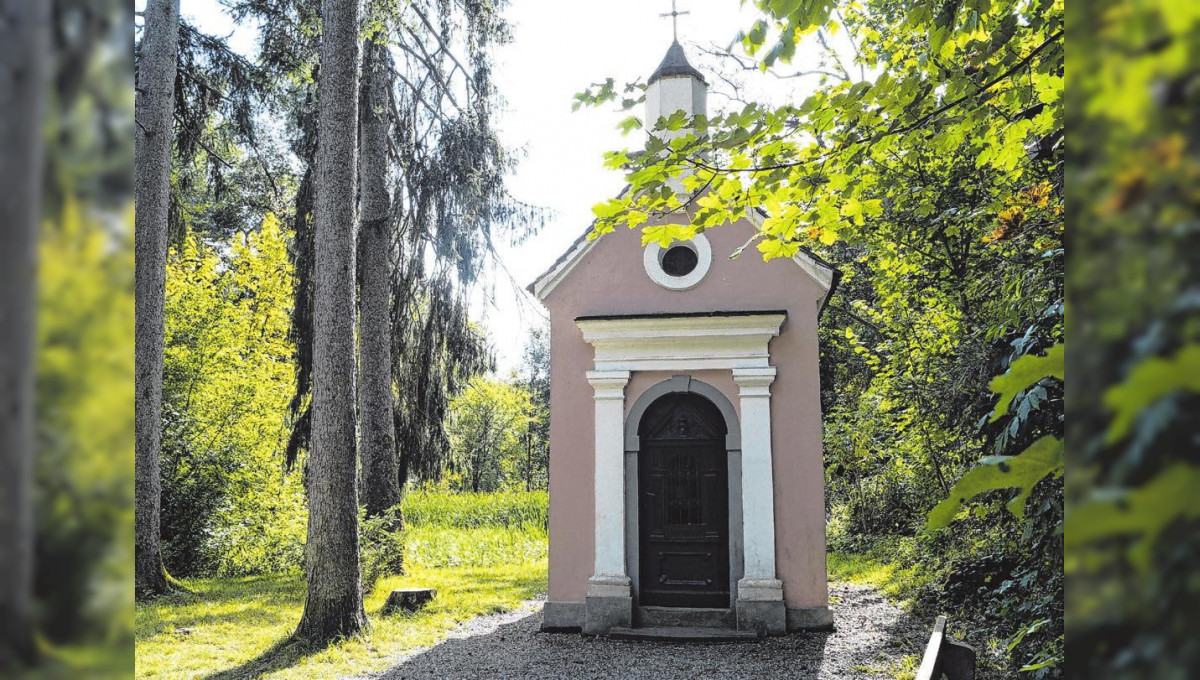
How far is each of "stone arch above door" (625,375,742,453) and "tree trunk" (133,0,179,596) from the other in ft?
18.3

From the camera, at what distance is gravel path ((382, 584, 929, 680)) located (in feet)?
22.0

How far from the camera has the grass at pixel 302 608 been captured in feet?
22.4

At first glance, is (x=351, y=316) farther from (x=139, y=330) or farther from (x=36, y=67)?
(x=36, y=67)

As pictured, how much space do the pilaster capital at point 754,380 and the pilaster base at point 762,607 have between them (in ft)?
6.22

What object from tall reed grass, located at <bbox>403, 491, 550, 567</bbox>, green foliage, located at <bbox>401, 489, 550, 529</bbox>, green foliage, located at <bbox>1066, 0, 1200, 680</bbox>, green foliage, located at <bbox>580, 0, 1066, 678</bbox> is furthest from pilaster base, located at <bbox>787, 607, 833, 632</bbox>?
green foliage, located at <bbox>401, 489, 550, 529</bbox>

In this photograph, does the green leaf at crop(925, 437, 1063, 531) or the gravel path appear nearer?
the green leaf at crop(925, 437, 1063, 531)

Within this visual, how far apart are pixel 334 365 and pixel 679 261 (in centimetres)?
388

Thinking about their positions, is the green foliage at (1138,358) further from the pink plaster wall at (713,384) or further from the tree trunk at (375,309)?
the tree trunk at (375,309)

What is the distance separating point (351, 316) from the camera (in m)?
7.83

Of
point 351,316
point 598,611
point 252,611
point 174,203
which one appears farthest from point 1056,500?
point 174,203

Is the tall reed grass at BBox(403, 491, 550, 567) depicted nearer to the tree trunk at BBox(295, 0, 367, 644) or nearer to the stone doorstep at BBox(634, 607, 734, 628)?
the stone doorstep at BBox(634, 607, 734, 628)

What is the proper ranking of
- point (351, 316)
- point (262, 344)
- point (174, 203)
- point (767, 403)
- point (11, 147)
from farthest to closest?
1. point (262, 344)
2. point (174, 203)
3. point (767, 403)
4. point (351, 316)
5. point (11, 147)

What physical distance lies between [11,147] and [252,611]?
9783 mm

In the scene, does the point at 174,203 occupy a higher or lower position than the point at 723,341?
higher
